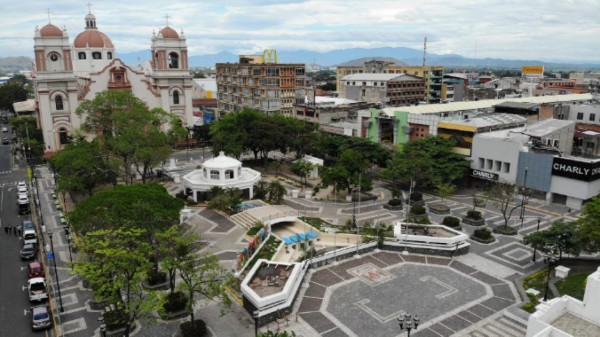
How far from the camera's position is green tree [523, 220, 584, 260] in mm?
32406

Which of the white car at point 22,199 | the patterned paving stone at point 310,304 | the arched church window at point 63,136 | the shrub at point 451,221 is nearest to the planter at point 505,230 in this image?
the shrub at point 451,221

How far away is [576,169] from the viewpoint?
1881 inches

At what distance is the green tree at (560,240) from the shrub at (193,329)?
25.3 metres

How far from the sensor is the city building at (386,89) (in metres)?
107

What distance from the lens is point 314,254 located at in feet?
121

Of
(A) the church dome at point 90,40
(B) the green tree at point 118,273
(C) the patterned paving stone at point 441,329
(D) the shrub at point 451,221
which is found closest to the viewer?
(B) the green tree at point 118,273

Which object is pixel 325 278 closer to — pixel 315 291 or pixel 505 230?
pixel 315 291

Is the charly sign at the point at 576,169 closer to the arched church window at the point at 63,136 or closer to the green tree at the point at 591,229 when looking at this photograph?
the green tree at the point at 591,229

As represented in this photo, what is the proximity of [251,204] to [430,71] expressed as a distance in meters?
89.4

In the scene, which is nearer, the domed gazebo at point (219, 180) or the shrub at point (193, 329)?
the shrub at point (193, 329)

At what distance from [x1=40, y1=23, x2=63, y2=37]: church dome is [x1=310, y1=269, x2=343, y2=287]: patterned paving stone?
64.0 meters

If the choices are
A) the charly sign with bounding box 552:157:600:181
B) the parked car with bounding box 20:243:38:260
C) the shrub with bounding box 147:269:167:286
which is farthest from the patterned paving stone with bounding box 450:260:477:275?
the parked car with bounding box 20:243:38:260

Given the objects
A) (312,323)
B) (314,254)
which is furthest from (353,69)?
(312,323)

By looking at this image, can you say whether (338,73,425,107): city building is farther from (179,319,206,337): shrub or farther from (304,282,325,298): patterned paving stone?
(179,319,206,337): shrub
